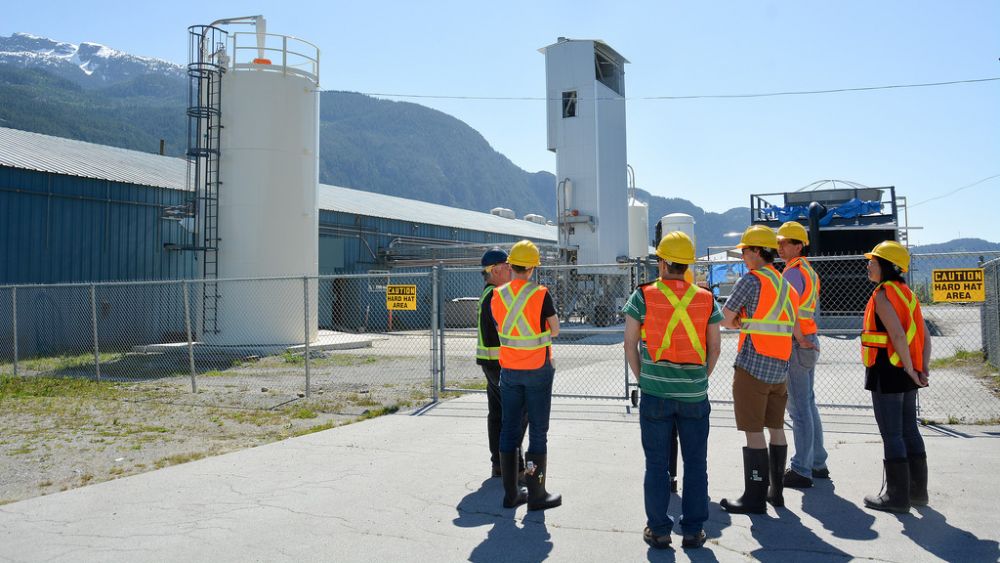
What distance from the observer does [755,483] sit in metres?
5.23

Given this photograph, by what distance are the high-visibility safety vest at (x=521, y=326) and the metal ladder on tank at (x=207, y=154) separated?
15713 millimetres

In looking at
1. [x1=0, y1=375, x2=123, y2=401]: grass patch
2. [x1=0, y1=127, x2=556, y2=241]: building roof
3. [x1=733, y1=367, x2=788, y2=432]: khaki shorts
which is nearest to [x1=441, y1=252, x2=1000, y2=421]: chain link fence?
[x1=733, y1=367, x2=788, y2=432]: khaki shorts

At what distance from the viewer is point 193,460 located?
24.3 ft

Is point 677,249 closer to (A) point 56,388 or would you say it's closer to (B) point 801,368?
(B) point 801,368

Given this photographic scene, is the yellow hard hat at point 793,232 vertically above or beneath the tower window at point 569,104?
beneath

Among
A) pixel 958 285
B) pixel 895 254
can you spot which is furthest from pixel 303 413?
pixel 958 285

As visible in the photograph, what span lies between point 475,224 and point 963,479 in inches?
1366

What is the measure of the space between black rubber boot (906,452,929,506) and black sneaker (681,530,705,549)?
190cm

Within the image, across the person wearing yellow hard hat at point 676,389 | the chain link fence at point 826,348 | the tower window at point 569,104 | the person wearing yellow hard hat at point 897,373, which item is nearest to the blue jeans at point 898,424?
the person wearing yellow hard hat at point 897,373

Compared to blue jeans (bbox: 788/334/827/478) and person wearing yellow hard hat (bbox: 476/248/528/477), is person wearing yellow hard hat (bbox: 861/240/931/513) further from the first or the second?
person wearing yellow hard hat (bbox: 476/248/528/477)

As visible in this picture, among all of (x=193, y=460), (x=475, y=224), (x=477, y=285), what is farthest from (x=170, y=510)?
(x=475, y=224)

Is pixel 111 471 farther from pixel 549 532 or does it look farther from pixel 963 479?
pixel 963 479

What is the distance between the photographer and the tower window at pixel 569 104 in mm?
25500

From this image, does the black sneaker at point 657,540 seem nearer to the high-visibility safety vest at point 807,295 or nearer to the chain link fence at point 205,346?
the high-visibility safety vest at point 807,295
